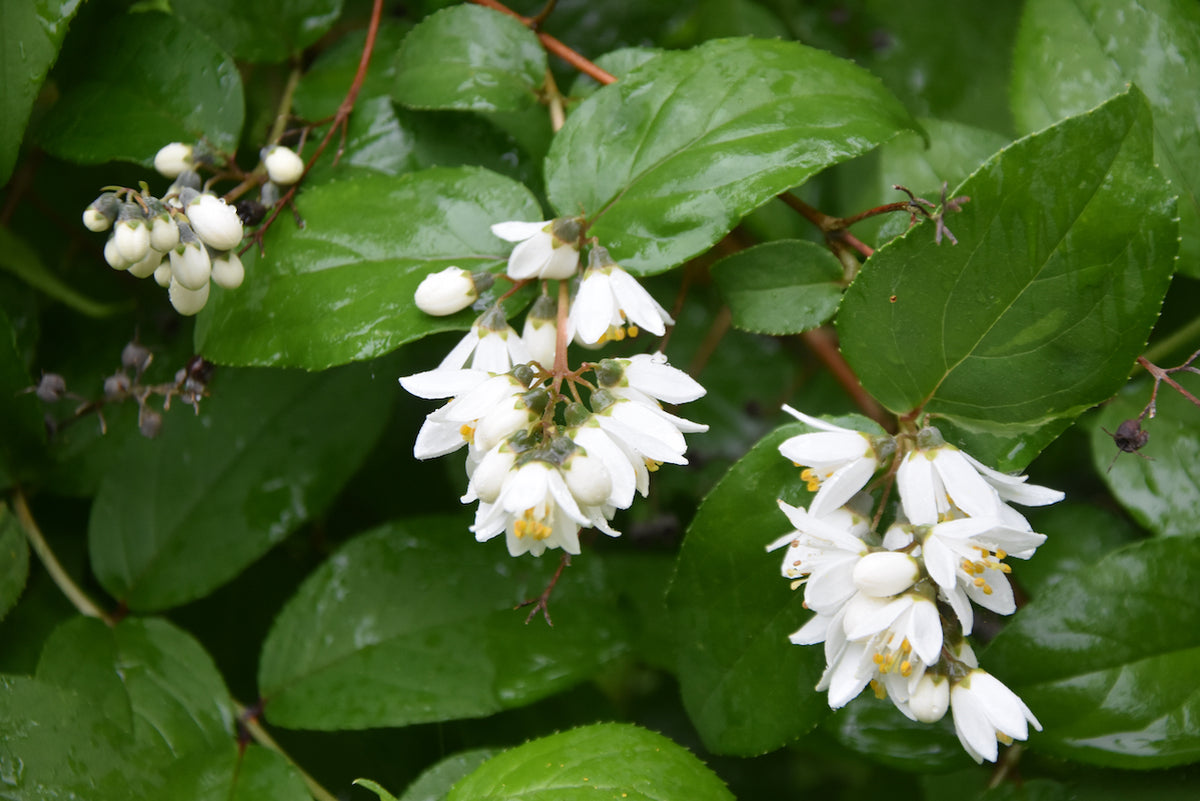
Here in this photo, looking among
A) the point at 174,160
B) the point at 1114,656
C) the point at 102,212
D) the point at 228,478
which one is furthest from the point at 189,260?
the point at 1114,656

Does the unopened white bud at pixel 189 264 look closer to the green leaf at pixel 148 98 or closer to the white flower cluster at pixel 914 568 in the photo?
the green leaf at pixel 148 98

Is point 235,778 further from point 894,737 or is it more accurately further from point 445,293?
point 894,737

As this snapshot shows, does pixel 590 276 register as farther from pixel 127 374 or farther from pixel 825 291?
pixel 127 374

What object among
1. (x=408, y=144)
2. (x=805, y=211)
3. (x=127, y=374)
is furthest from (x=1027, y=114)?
(x=127, y=374)

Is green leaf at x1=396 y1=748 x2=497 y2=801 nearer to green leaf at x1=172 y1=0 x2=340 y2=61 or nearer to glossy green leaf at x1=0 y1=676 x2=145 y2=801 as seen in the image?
glossy green leaf at x1=0 y1=676 x2=145 y2=801

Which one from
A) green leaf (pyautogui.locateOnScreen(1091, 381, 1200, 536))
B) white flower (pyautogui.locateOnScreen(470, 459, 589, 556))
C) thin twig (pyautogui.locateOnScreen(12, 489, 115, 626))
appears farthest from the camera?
thin twig (pyautogui.locateOnScreen(12, 489, 115, 626))

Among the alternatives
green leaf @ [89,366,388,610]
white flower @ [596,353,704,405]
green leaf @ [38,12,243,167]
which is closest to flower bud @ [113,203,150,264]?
green leaf @ [38,12,243,167]
